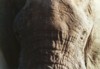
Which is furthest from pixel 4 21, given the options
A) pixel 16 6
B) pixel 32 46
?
pixel 32 46

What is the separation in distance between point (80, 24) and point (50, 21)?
0.13 metres

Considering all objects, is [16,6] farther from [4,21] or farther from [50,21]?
[50,21]

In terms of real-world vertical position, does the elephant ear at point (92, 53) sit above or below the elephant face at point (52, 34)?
below

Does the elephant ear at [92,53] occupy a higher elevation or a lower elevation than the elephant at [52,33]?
lower

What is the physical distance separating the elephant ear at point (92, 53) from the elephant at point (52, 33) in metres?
0.03

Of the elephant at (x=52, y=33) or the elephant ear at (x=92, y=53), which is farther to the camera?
the elephant ear at (x=92, y=53)

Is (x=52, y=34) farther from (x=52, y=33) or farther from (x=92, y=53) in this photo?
(x=92, y=53)

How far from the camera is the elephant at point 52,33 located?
251 cm

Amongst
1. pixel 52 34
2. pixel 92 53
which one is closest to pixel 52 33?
pixel 52 34

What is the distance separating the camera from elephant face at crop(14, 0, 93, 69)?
251cm

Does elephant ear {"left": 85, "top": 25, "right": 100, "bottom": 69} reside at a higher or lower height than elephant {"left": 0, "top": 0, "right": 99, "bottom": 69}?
lower

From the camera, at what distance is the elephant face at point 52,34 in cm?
251

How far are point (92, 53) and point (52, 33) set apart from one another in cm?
30

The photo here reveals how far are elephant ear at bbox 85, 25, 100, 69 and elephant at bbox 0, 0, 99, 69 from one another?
0.10 ft
